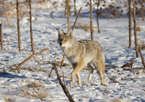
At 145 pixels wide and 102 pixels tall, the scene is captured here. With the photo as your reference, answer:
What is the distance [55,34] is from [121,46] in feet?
A: 16.0

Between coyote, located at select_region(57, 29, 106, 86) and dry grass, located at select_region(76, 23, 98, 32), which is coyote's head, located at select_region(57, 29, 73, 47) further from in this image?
dry grass, located at select_region(76, 23, 98, 32)

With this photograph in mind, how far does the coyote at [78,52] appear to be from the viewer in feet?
18.9

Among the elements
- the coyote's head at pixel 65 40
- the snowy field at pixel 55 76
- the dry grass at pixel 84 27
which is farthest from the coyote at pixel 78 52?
the dry grass at pixel 84 27

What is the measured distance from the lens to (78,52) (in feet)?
19.1

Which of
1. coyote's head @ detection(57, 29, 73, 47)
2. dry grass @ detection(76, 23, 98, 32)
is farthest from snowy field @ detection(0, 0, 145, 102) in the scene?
coyote's head @ detection(57, 29, 73, 47)

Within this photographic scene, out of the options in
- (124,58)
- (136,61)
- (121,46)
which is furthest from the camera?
(121,46)

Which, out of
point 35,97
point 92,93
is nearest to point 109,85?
point 92,93


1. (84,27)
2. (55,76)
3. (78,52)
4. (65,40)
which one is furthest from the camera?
(84,27)

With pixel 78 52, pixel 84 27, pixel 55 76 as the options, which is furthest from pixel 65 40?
pixel 84 27

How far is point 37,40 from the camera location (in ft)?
41.8

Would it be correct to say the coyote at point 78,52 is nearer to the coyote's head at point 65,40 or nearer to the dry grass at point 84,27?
the coyote's head at point 65,40

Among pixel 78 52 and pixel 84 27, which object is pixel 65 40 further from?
pixel 84 27

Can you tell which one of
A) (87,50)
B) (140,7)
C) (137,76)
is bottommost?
(137,76)

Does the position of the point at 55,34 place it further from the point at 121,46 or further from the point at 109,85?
the point at 109,85
